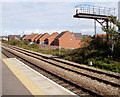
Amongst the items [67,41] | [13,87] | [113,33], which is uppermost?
[113,33]

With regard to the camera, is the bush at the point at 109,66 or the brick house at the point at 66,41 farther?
the brick house at the point at 66,41

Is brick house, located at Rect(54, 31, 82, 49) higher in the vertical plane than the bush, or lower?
higher

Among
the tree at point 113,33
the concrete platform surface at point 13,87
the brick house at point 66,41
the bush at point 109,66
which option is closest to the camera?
the concrete platform surface at point 13,87

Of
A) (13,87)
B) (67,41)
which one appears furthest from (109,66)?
(67,41)

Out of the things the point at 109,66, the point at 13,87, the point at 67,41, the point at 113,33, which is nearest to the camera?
the point at 13,87

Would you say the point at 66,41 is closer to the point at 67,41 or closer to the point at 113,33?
the point at 67,41

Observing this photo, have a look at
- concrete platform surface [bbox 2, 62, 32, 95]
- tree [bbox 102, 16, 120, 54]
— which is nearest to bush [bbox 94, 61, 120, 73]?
tree [bbox 102, 16, 120, 54]

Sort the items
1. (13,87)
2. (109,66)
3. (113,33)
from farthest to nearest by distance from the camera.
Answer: (113,33), (109,66), (13,87)

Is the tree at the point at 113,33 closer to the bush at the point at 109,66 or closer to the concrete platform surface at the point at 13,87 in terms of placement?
the bush at the point at 109,66

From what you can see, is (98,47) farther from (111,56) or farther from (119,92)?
(119,92)

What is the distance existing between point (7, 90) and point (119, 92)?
544 centimetres

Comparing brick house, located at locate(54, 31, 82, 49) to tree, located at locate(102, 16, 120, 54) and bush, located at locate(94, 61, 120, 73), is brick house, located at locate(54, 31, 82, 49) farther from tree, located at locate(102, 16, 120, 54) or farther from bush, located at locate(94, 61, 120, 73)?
bush, located at locate(94, 61, 120, 73)

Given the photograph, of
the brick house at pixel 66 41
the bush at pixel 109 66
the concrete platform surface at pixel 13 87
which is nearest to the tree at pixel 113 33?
the bush at pixel 109 66

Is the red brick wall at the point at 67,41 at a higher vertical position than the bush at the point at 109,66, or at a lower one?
higher
